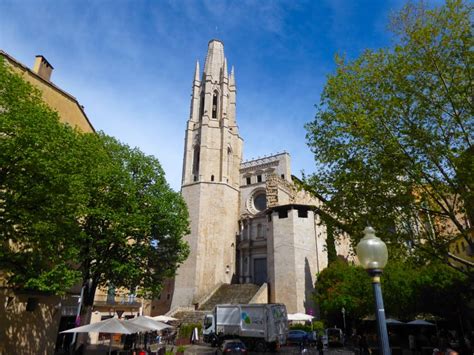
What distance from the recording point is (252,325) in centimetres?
2133

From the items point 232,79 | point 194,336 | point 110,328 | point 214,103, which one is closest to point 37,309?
point 110,328

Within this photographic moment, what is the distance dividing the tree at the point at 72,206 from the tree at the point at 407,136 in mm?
10060

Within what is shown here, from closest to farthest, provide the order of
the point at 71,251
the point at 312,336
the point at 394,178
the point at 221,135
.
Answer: the point at 394,178, the point at 71,251, the point at 312,336, the point at 221,135

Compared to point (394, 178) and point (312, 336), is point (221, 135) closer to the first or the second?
point (312, 336)

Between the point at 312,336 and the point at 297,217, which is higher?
the point at 297,217

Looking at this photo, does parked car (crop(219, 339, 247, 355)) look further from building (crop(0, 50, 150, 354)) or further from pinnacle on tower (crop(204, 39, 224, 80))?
pinnacle on tower (crop(204, 39, 224, 80))

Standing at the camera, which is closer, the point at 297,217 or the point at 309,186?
the point at 309,186

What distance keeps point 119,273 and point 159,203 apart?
4523mm

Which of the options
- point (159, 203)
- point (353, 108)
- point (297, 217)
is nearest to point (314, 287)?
point (297, 217)

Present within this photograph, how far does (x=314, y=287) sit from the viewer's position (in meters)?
33.3

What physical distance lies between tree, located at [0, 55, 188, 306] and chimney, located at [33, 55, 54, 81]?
6.29m

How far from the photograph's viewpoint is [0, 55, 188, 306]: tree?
1073 centimetres

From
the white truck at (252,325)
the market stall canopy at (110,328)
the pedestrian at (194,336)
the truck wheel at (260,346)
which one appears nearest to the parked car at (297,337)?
the white truck at (252,325)

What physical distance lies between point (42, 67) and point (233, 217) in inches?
1085
